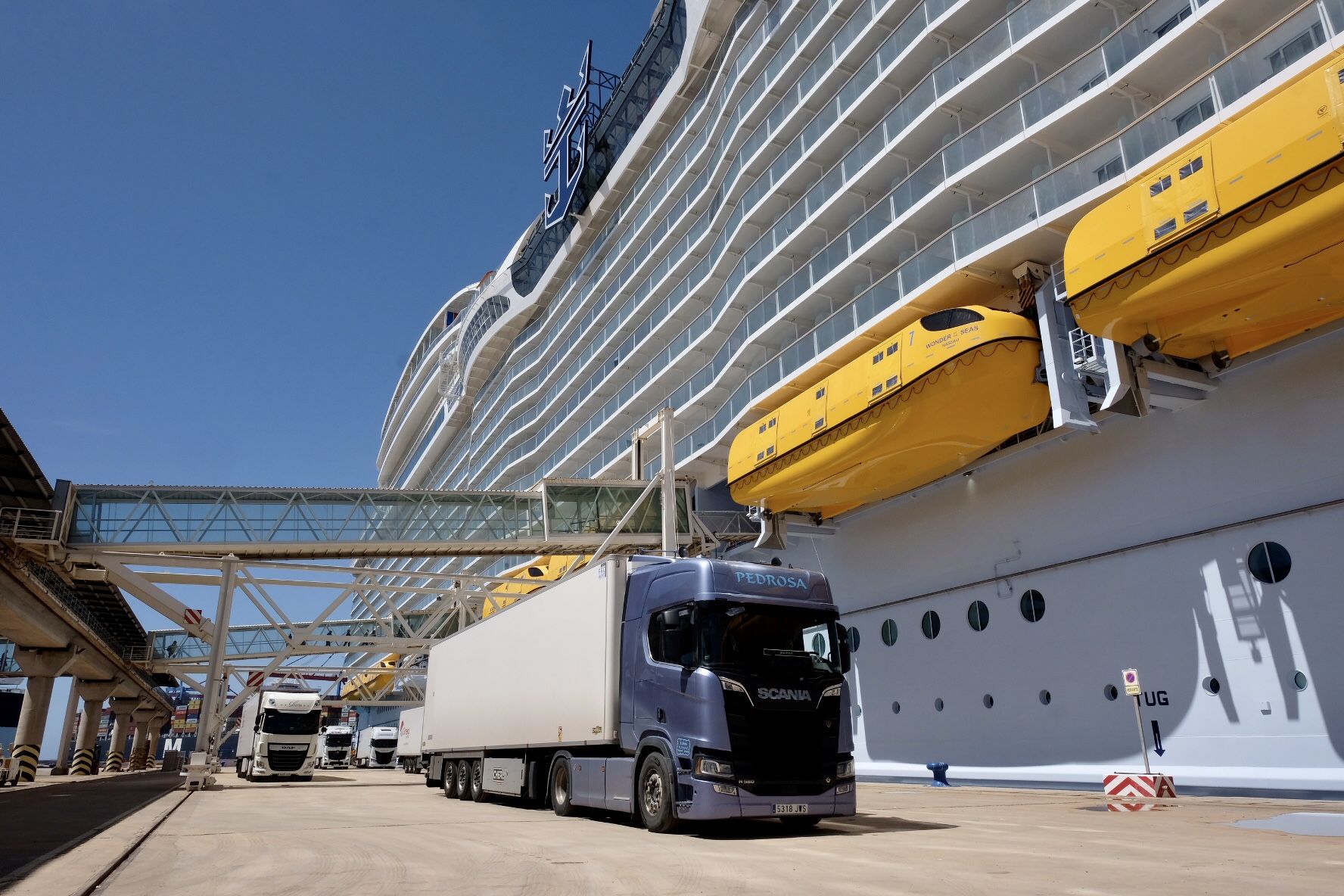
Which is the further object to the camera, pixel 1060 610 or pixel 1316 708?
pixel 1060 610

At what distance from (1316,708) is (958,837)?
6.51m

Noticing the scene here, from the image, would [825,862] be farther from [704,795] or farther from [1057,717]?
[1057,717]

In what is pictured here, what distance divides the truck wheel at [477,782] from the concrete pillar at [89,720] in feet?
132

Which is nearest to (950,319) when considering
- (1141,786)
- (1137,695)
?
(1137,695)

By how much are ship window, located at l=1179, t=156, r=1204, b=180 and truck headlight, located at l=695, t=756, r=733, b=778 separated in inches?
390

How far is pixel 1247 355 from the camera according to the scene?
1380cm

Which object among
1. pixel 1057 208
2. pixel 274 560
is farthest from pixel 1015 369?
pixel 274 560

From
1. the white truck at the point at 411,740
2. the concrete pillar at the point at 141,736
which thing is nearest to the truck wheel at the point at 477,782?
the white truck at the point at 411,740

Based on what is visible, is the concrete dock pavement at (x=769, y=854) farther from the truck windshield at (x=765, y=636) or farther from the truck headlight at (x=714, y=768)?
the truck windshield at (x=765, y=636)

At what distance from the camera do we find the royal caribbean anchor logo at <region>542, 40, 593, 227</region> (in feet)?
130

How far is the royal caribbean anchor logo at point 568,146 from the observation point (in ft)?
130

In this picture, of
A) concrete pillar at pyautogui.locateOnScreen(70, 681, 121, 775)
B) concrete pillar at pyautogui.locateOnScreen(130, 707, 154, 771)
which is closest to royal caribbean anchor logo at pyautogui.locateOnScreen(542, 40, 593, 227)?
concrete pillar at pyautogui.locateOnScreen(70, 681, 121, 775)

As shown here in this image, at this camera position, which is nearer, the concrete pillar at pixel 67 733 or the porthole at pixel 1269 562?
the porthole at pixel 1269 562

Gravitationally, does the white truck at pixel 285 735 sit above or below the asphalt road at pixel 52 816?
above
